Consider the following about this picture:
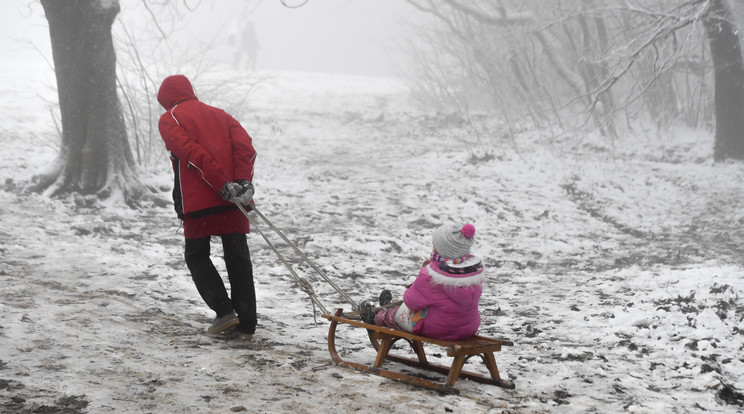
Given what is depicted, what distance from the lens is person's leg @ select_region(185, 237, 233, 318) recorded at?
4270 mm

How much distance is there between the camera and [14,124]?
41.7 feet

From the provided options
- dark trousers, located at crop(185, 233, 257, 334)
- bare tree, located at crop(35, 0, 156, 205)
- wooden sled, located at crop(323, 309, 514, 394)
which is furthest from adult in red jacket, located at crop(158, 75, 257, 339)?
bare tree, located at crop(35, 0, 156, 205)

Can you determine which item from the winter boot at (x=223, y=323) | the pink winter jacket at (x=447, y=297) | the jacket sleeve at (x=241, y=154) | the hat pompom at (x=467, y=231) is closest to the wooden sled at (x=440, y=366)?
the pink winter jacket at (x=447, y=297)

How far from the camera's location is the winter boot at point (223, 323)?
4238mm

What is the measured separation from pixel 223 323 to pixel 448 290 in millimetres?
1670

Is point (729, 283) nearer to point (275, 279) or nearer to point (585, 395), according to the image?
point (585, 395)

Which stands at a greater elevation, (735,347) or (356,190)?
(356,190)

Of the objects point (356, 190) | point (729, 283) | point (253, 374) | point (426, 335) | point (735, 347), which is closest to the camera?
point (253, 374)

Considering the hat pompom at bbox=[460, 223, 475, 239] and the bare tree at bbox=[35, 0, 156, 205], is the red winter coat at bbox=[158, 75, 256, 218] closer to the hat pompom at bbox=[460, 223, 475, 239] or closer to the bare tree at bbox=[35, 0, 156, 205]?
the hat pompom at bbox=[460, 223, 475, 239]

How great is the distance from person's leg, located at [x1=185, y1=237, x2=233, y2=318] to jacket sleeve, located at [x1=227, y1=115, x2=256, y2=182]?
0.53 metres

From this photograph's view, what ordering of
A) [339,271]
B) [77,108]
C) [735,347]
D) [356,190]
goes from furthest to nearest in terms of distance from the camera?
[356,190], [77,108], [339,271], [735,347]

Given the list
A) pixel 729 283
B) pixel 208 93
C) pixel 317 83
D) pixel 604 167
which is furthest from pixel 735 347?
pixel 317 83

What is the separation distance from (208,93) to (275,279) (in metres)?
8.42

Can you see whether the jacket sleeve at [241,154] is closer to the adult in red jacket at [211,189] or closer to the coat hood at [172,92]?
the adult in red jacket at [211,189]
